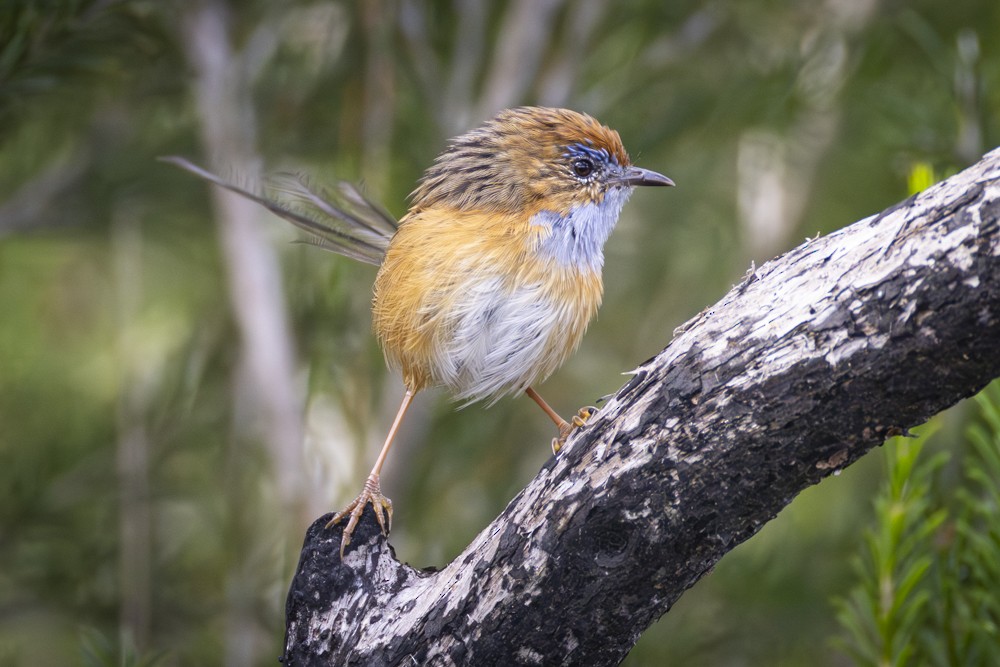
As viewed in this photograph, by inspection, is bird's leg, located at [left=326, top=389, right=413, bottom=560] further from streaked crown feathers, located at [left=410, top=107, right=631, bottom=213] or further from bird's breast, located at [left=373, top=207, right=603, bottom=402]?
streaked crown feathers, located at [left=410, top=107, right=631, bottom=213]

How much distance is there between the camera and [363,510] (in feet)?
6.98

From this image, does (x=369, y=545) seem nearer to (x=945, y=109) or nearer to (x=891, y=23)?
(x=945, y=109)

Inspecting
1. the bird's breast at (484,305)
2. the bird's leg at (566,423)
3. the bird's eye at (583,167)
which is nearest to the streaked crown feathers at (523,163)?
the bird's eye at (583,167)

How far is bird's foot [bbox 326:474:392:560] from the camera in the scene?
A: 1.86 m

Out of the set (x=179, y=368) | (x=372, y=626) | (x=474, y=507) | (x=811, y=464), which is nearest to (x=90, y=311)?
(x=179, y=368)

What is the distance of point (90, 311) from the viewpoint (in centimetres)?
476

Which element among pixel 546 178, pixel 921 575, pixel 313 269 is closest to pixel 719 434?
pixel 921 575

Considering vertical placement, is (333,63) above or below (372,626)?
above

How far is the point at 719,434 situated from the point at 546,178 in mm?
1270

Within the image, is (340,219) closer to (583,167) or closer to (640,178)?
(583,167)

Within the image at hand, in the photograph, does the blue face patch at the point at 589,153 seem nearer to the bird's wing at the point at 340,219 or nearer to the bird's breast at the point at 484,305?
the bird's breast at the point at 484,305

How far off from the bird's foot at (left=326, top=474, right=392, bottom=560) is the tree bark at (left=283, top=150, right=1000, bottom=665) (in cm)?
17

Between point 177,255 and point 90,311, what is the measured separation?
1.92 feet

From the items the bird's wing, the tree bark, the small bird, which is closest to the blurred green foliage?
the tree bark
